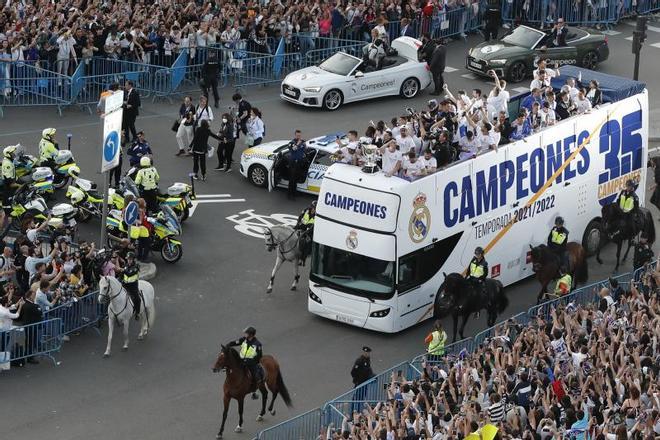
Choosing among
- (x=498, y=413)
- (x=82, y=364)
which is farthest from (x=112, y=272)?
(x=498, y=413)

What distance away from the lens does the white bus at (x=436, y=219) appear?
31.9 metres

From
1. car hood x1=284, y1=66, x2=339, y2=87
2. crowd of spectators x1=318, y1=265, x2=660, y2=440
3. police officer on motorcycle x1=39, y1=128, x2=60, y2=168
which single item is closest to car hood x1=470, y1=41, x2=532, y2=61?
car hood x1=284, y1=66, x2=339, y2=87

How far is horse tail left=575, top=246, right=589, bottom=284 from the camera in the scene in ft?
114

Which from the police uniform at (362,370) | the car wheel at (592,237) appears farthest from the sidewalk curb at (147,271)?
the car wheel at (592,237)

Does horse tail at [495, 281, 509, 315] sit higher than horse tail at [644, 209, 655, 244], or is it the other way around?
horse tail at [644, 209, 655, 244]

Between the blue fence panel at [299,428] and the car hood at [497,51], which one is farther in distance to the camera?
the car hood at [497,51]

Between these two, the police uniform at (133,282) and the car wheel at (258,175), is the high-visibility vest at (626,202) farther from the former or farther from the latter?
the police uniform at (133,282)

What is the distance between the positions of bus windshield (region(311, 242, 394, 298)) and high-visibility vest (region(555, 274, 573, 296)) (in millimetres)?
3529

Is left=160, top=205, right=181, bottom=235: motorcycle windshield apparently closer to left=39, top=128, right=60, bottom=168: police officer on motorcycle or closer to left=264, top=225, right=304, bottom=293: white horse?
left=264, top=225, right=304, bottom=293: white horse

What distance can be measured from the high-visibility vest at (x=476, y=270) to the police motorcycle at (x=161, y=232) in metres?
6.73

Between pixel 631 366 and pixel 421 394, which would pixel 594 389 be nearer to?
pixel 631 366

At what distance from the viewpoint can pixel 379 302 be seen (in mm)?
32312

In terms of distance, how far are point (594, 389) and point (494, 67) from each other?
22.6 metres

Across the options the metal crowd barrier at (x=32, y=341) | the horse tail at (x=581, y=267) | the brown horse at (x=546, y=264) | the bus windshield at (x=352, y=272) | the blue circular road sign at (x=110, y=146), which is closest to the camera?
the metal crowd barrier at (x=32, y=341)
